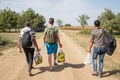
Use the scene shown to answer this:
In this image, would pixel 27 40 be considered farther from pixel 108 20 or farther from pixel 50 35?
pixel 108 20

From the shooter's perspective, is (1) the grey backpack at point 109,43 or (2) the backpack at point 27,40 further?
(2) the backpack at point 27,40

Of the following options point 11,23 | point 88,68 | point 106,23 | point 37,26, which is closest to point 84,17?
point 37,26

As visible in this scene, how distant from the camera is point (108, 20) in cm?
5541

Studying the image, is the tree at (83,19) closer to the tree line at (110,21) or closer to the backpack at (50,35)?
the tree line at (110,21)

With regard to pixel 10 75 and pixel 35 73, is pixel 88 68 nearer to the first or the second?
pixel 35 73

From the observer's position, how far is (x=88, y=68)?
10.7 metres

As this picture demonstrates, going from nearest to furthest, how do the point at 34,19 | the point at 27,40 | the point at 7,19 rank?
1. the point at 27,40
2. the point at 7,19
3. the point at 34,19

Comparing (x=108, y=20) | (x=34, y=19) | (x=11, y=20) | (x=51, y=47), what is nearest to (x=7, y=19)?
(x=11, y=20)

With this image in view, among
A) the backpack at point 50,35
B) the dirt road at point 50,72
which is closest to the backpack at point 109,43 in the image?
the dirt road at point 50,72

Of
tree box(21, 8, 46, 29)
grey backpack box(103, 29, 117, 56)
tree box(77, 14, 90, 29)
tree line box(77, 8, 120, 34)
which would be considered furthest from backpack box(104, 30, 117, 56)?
tree box(77, 14, 90, 29)

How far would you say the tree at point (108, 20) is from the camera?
173 feet

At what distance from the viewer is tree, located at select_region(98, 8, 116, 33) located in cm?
5285

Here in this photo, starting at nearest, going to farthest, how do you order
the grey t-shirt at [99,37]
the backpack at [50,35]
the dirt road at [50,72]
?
the grey t-shirt at [99,37], the dirt road at [50,72], the backpack at [50,35]

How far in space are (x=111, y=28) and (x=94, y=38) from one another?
4540cm
